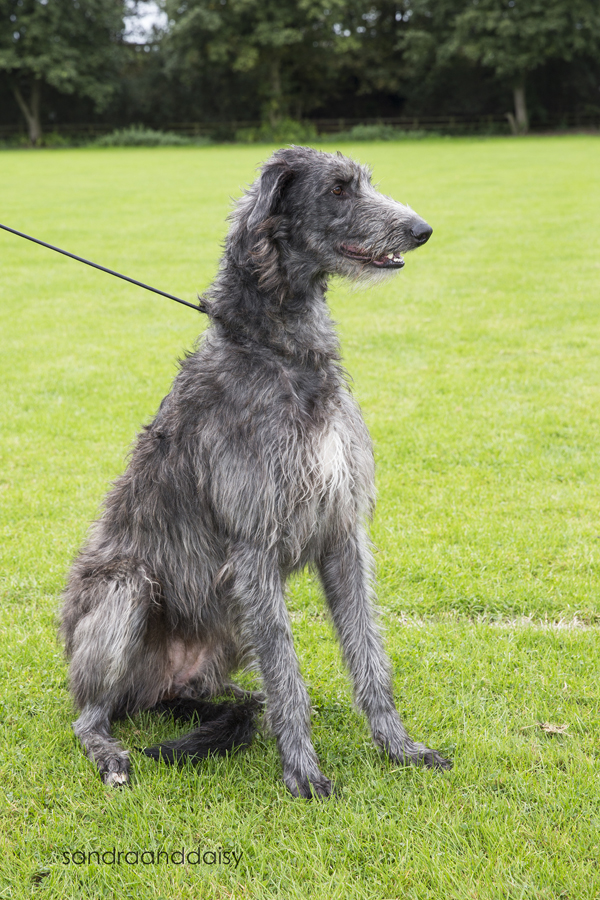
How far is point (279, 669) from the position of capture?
3193mm

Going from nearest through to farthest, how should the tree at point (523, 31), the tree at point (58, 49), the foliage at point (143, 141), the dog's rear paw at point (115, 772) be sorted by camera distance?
the dog's rear paw at point (115, 772)
the tree at point (523, 31)
the foliage at point (143, 141)
the tree at point (58, 49)

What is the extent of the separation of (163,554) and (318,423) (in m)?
0.91

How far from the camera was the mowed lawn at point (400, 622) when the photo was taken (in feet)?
9.48

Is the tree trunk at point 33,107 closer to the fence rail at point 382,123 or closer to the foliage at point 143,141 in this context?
the fence rail at point 382,123

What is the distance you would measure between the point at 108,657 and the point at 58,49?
58693 millimetres

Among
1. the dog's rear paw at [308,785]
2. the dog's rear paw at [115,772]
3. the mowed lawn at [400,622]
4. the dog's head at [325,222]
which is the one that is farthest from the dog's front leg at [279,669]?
the dog's head at [325,222]

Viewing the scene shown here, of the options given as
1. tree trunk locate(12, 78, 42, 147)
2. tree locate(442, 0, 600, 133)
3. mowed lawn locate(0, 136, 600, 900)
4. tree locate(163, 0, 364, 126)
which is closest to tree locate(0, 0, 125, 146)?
tree trunk locate(12, 78, 42, 147)

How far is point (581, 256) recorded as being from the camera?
14500mm

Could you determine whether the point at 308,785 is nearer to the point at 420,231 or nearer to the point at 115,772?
the point at 115,772

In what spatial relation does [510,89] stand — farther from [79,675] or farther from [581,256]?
[79,675]

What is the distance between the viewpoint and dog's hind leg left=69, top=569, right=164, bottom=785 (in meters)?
3.33

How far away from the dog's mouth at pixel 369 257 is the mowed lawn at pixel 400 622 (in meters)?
0.20

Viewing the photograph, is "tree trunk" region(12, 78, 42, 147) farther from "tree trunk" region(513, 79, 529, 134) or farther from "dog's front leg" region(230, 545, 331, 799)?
"dog's front leg" region(230, 545, 331, 799)

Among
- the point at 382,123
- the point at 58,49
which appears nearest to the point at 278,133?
the point at 382,123
